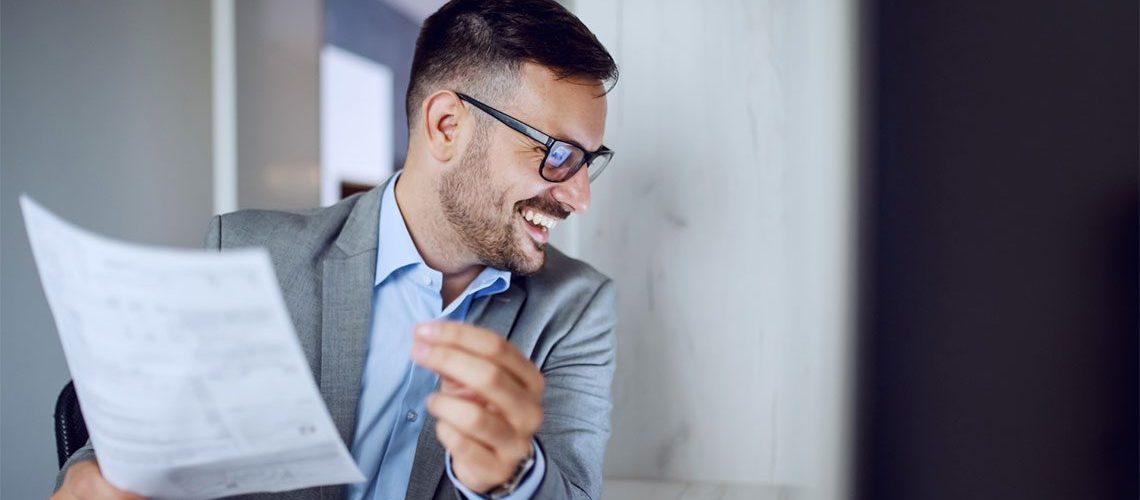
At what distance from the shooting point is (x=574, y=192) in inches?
50.4

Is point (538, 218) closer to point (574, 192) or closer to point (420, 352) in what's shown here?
point (574, 192)

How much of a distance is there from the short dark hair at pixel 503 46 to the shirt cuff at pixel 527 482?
61 centimetres

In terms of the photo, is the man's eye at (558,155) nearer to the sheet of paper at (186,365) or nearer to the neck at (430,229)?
the neck at (430,229)

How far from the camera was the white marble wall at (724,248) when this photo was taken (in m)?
1.54

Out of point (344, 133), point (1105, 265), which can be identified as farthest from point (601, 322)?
point (344, 133)

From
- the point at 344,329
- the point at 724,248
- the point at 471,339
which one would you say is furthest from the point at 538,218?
the point at 471,339

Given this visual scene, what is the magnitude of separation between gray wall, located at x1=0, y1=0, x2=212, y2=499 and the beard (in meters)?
0.91

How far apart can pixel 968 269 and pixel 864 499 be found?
51 cm

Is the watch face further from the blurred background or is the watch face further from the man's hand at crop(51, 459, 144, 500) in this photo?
the blurred background

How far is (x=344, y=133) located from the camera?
4855 mm

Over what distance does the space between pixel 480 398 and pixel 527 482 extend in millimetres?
151

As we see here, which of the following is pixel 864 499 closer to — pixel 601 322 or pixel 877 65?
pixel 601 322

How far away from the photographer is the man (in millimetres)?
1176

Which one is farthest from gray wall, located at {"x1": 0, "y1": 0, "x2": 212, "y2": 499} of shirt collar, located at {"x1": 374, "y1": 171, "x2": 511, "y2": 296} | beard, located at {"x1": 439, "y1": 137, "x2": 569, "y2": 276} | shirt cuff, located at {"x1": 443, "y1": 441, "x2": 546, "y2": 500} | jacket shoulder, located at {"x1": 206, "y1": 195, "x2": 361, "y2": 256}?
shirt cuff, located at {"x1": 443, "y1": 441, "x2": 546, "y2": 500}
